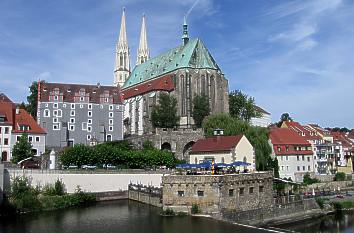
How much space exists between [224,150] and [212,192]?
15076mm

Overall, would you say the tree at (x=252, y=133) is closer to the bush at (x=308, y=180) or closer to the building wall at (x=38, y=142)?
the bush at (x=308, y=180)

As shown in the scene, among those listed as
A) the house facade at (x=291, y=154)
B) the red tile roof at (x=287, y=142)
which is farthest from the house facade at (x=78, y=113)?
the house facade at (x=291, y=154)

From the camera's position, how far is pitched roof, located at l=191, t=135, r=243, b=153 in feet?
176

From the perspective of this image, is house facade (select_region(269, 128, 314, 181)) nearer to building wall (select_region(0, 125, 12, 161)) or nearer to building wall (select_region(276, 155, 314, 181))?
building wall (select_region(276, 155, 314, 181))

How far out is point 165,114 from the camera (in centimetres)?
8662

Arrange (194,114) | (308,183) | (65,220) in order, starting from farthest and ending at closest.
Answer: (194,114), (308,183), (65,220)

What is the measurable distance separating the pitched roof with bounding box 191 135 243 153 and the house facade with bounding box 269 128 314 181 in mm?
18426

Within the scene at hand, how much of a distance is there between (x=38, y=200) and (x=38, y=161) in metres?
20.6

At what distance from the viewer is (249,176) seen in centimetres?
4188

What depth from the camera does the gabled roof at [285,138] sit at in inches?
2869

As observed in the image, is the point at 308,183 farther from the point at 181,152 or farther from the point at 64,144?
the point at 64,144

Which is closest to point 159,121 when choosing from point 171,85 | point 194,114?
point 194,114

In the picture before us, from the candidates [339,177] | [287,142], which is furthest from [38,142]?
[339,177]

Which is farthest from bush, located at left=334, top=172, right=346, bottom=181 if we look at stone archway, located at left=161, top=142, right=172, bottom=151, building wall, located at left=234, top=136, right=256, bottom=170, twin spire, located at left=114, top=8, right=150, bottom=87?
twin spire, located at left=114, top=8, right=150, bottom=87
